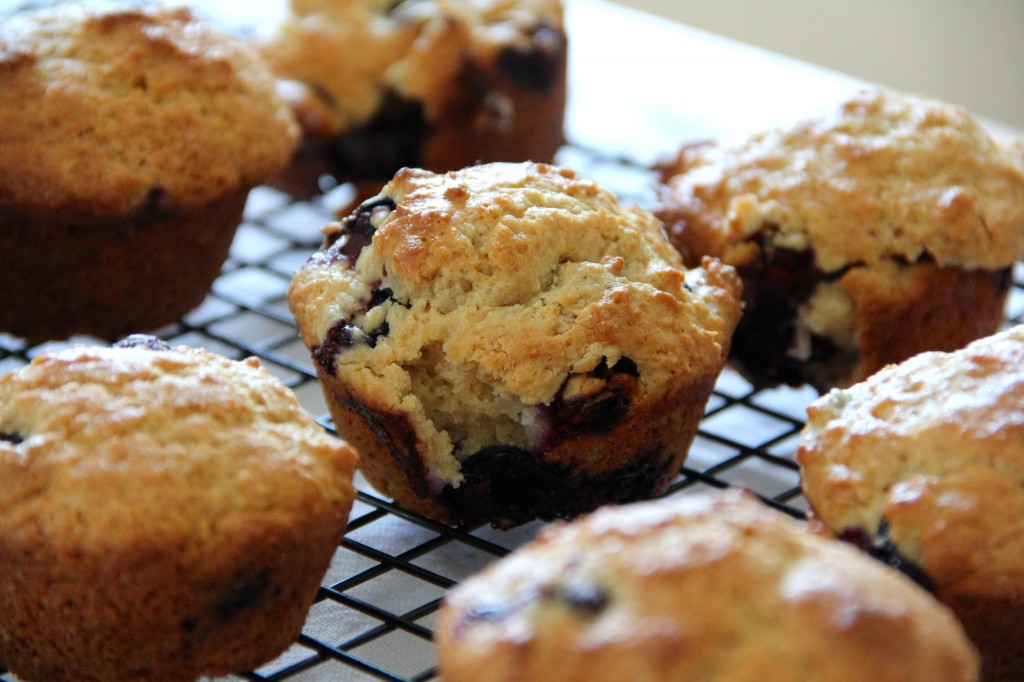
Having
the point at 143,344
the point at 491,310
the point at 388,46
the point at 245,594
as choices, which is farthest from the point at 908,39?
the point at 245,594

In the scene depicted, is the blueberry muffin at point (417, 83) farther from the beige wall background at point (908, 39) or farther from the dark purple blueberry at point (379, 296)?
the beige wall background at point (908, 39)

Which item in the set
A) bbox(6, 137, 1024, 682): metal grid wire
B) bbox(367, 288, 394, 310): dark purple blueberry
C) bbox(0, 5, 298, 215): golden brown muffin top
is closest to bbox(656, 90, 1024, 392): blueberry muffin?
bbox(6, 137, 1024, 682): metal grid wire

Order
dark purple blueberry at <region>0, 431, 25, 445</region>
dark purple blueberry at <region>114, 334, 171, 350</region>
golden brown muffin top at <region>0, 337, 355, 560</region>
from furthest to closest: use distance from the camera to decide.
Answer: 1. dark purple blueberry at <region>114, 334, 171, 350</region>
2. dark purple blueberry at <region>0, 431, 25, 445</region>
3. golden brown muffin top at <region>0, 337, 355, 560</region>

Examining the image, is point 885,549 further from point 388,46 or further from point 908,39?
point 908,39

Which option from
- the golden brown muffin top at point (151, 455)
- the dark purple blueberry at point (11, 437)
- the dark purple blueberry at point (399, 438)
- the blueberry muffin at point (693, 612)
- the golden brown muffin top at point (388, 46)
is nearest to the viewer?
the blueberry muffin at point (693, 612)

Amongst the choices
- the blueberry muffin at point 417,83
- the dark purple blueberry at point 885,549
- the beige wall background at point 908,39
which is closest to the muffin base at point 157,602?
the dark purple blueberry at point 885,549

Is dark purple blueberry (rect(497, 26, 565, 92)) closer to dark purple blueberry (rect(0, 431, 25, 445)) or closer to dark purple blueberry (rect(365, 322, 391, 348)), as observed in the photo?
dark purple blueberry (rect(365, 322, 391, 348))
